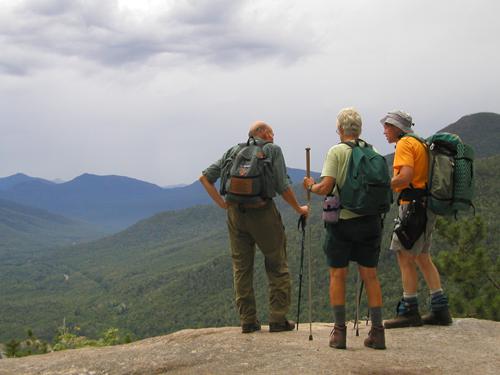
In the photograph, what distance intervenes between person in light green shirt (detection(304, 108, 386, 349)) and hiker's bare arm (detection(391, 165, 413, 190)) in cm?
47

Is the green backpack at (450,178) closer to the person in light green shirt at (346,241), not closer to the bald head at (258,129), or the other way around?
the person in light green shirt at (346,241)

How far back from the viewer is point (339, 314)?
594cm

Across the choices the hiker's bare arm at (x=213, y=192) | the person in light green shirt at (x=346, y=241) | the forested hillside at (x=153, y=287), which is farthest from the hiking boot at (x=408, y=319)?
the forested hillside at (x=153, y=287)

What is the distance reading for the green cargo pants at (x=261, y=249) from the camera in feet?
21.7

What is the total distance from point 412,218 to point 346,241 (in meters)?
1.05

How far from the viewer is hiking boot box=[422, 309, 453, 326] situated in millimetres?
6969

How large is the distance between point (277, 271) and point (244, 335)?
850 millimetres

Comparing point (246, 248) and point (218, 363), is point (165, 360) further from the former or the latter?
point (246, 248)

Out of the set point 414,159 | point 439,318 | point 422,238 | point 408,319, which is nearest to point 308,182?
point 414,159

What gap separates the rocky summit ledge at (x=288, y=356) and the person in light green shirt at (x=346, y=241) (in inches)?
10.4

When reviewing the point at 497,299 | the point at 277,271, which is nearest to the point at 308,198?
the point at 277,271

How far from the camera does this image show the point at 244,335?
21.6 ft

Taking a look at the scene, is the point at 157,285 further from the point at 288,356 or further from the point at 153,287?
the point at 288,356

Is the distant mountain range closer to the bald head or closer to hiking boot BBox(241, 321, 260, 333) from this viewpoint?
hiking boot BBox(241, 321, 260, 333)
